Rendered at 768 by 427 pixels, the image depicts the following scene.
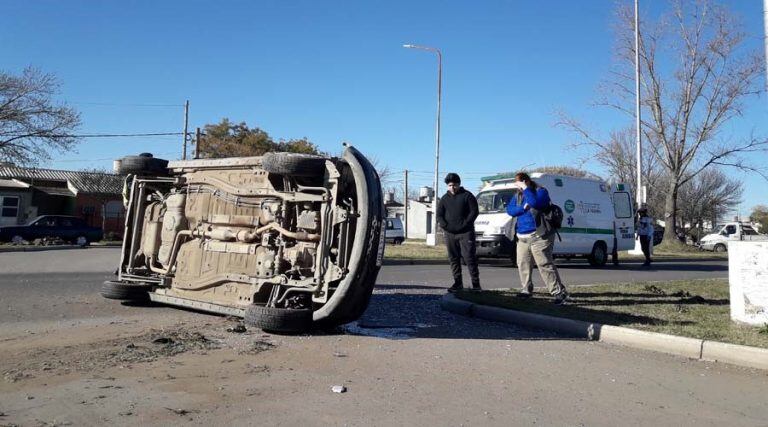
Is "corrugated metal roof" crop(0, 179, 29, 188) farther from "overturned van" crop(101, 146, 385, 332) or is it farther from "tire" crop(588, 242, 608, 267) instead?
"overturned van" crop(101, 146, 385, 332)

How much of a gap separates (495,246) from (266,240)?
38.3ft

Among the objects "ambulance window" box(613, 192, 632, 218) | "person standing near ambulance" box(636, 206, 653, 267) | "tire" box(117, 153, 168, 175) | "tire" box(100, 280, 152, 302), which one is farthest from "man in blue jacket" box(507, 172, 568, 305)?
"ambulance window" box(613, 192, 632, 218)

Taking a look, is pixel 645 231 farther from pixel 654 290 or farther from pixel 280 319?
pixel 280 319

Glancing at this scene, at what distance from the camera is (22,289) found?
9.61 meters

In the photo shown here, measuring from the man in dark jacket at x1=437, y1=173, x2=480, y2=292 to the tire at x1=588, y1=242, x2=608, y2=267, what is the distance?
36.7ft

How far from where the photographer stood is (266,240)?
6395 mm

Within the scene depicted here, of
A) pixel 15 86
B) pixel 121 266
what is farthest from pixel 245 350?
pixel 15 86

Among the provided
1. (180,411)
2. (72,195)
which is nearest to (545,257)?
(180,411)

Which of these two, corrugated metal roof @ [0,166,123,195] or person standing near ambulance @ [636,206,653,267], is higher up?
corrugated metal roof @ [0,166,123,195]

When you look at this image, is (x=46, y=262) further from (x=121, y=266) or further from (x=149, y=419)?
(x=149, y=419)

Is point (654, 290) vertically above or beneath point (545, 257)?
beneath

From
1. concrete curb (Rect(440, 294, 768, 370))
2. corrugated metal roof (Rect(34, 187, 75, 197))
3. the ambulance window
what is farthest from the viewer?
corrugated metal roof (Rect(34, 187, 75, 197))

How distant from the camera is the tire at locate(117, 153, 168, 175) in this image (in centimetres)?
772

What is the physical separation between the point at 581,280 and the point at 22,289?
10708mm
